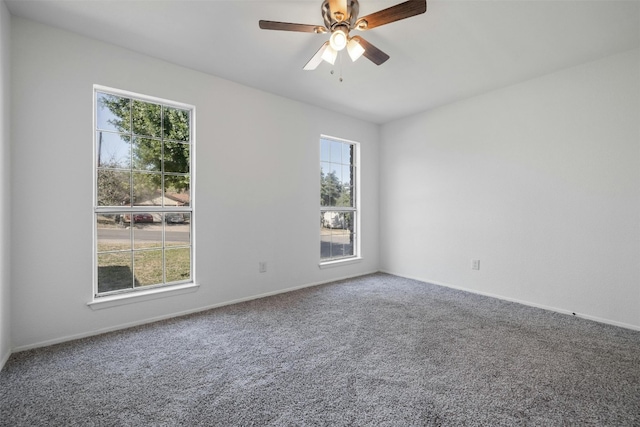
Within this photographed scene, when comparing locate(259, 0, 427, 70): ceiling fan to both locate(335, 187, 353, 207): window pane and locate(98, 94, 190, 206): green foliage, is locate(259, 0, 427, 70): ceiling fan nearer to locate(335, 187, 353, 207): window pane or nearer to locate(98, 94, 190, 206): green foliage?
locate(98, 94, 190, 206): green foliage

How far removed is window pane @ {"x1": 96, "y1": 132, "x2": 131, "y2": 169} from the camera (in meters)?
2.65

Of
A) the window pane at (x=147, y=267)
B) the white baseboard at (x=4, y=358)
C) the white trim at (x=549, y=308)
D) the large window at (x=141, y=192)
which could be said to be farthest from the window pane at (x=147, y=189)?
the white trim at (x=549, y=308)

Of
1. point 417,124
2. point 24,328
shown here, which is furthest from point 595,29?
point 24,328

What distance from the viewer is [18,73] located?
2223 millimetres

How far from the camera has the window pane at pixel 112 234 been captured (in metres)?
2.63

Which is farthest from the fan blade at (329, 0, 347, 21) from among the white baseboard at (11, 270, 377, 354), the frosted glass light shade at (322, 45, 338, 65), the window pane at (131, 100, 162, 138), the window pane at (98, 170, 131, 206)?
the white baseboard at (11, 270, 377, 354)

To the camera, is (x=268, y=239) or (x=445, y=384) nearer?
(x=445, y=384)

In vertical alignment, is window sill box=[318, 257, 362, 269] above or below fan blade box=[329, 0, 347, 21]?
below

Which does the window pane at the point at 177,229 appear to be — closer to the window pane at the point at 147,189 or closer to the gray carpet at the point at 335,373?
the window pane at the point at 147,189

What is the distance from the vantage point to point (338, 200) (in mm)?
4590

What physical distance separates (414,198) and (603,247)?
219 cm

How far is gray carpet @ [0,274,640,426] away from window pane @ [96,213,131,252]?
0.76m

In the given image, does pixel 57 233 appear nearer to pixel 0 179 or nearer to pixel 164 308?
pixel 0 179

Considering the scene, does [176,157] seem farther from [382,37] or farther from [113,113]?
[382,37]
